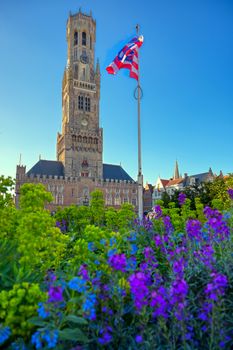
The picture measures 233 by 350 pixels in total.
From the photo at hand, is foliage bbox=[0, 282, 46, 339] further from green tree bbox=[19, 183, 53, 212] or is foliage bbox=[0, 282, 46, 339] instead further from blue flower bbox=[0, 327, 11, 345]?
green tree bbox=[19, 183, 53, 212]

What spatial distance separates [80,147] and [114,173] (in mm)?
10486

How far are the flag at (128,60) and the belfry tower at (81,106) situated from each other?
4669 centimetres

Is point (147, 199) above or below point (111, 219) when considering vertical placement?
above

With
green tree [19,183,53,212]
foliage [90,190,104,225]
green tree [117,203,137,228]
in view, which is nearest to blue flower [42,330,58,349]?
green tree [19,183,53,212]

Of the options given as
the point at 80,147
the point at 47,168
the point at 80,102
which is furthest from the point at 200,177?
the point at 47,168

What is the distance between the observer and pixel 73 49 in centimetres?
7369

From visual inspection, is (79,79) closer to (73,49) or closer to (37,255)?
(73,49)

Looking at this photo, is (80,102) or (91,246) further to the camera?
(80,102)

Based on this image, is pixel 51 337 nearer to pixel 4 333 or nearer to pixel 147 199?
pixel 4 333

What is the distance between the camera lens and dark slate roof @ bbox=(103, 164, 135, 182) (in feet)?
223

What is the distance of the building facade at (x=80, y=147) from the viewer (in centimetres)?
6112

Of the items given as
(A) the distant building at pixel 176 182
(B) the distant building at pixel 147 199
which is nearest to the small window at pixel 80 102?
(B) the distant building at pixel 147 199

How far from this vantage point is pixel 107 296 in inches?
113

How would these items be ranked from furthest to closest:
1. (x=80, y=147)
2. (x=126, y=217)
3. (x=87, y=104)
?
(x=87, y=104) → (x=80, y=147) → (x=126, y=217)
